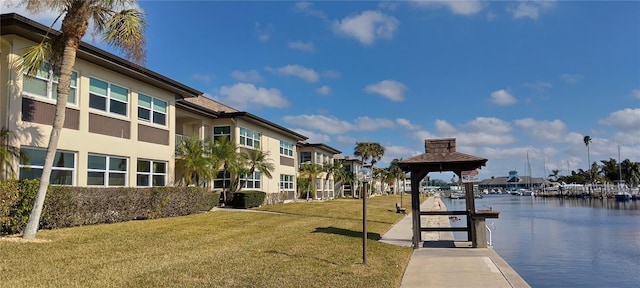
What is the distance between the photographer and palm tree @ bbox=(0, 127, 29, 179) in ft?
49.3

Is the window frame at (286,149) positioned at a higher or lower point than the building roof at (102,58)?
lower

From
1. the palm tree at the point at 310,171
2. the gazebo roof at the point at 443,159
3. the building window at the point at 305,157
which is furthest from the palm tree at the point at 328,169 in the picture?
the gazebo roof at the point at 443,159

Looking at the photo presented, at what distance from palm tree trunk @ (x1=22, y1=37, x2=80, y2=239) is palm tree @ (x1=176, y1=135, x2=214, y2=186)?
39.7 feet

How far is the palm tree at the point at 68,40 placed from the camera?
13.0 metres

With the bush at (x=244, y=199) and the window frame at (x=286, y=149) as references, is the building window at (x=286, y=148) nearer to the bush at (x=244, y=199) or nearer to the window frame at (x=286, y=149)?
the window frame at (x=286, y=149)

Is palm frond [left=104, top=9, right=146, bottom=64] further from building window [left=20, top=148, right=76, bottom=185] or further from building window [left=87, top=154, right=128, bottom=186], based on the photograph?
building window [left=87, top=154, right=128, bottom=186]

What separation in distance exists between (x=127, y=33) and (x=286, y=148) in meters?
30.5

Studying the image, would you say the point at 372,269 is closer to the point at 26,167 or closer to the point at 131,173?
the point at 26,167

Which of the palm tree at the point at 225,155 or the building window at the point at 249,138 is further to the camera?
the building window at the point at 249,138

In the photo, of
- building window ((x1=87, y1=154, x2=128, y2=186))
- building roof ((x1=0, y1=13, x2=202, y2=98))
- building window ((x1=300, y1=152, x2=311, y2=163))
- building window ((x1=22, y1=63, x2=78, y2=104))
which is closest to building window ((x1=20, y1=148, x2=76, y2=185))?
building window ((x1=87, y1=154, x2=128, y2=186))

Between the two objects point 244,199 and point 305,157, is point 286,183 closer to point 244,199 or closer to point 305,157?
point 305,157

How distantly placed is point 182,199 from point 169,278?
1450 centimetres

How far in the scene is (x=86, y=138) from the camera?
18938mm

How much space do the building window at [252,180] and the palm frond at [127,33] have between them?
1997 centimetres
